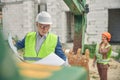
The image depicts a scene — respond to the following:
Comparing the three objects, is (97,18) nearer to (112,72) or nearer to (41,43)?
(112,72)

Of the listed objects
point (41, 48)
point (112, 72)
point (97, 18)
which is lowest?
point (112, 72)

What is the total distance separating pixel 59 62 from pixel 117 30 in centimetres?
→ 1245

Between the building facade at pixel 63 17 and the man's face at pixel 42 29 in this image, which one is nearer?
the man's face at pixel 42 29

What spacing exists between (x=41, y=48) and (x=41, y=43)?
0.06 meters

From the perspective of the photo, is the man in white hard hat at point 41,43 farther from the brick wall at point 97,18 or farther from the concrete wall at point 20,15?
the concrete wall at point 20,15

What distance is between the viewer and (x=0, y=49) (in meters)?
0.48

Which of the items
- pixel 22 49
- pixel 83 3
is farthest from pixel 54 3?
pixel 22 49

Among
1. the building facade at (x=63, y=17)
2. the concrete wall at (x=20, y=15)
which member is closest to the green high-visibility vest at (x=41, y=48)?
the building facade at (x=63, y=17)

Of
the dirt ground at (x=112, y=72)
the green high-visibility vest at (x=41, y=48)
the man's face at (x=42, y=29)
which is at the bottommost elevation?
the dirt ground at (x=112, y=72)

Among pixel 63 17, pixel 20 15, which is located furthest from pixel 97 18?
pixel 20 15

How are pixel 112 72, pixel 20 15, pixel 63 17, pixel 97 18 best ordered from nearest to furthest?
pixel 112 72 → pixel 97 18 → pixel 63 17 → pixel 20 15

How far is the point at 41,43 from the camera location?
107 inches

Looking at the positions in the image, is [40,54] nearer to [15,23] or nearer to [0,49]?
[0,49]

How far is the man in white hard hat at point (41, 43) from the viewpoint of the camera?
266cm
